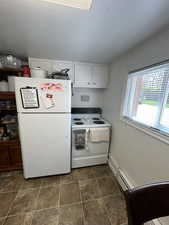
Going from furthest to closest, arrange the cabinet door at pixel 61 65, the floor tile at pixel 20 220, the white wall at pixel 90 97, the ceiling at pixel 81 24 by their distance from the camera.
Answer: the white wall at pixel 90 97 < the cabinet door at pixel 61 65 < the floor tile at pixel 20 220 < the ceiling at pixel 81 24

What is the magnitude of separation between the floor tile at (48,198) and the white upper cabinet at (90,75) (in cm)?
191

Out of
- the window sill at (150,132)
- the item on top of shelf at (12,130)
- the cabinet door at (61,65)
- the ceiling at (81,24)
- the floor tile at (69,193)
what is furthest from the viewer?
the cabinet door at (61,65)

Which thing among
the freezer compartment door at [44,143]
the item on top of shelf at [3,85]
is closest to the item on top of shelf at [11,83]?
the item on top of shelf at [3,85]

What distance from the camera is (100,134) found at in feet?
6.82

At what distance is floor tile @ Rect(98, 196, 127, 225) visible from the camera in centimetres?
131

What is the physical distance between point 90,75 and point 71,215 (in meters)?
2.31

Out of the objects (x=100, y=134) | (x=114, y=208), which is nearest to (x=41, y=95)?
(x=100, y=134)

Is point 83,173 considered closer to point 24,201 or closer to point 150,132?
point 24,201

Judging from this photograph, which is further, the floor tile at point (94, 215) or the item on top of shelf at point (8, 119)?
the item on top of shelf at point (8, 119)

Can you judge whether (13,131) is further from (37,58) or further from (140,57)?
(140,57)

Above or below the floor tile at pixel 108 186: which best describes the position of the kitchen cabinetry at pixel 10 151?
above

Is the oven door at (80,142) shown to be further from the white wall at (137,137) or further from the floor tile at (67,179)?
the white wall at (137,137)

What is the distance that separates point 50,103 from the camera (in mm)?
1625

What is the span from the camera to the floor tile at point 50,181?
5.81 ft
